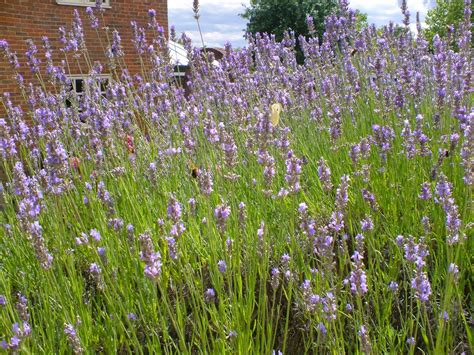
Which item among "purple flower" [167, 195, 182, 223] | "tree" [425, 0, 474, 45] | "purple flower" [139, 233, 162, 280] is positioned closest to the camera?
"purple flower" [139, 233, 162, 280]

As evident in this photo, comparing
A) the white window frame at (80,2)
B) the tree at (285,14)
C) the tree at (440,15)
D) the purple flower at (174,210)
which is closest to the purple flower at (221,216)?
the purple flower at (174,210)

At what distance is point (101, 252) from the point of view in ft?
5.81

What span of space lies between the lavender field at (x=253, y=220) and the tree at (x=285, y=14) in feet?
55.7

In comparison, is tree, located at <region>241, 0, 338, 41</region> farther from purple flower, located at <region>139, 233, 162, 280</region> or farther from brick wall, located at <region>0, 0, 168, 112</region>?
purple flower, located at <region>139, 233, 162, 280</region>

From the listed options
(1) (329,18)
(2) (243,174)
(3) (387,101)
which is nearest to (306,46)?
(1) (329,18)

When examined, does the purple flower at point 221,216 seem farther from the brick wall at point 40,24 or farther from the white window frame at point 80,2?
the white window frame at point 80,2

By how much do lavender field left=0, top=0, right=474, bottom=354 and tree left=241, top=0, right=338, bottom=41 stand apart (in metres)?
17.0

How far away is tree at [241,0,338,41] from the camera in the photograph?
2080cm

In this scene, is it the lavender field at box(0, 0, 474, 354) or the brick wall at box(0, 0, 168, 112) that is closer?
the lavender field at box(0, 0, 474, 354)

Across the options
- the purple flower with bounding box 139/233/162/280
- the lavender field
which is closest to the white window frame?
the lavender field

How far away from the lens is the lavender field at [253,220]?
1713 mm

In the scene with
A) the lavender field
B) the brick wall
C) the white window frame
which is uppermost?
the white window frame

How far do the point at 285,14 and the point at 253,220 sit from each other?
779 inches

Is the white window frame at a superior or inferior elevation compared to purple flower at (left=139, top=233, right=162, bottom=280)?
superior
